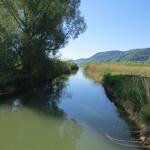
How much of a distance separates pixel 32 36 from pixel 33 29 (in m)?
0.65

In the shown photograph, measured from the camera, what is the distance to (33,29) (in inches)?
1011

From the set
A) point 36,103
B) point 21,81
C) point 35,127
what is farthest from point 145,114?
point 21,81

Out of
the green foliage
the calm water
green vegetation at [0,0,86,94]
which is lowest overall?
the calm water

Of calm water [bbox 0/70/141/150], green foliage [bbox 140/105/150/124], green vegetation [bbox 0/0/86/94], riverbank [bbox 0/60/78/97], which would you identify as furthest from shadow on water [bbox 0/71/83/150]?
green vegetation [bbox 0/0/86/94]

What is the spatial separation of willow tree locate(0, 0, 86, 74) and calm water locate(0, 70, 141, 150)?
6807 millimetres

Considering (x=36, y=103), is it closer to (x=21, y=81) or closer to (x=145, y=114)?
(x=21, y=81)

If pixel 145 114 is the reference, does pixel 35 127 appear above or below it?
below

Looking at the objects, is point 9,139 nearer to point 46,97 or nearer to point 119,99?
point 119,99

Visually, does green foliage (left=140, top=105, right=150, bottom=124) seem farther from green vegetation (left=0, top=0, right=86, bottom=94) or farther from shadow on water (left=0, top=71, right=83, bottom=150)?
green vegetation (left=0, top=0, right=86, bottom=94)

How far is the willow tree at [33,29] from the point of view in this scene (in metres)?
23.7

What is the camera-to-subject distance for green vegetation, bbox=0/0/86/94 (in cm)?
2344

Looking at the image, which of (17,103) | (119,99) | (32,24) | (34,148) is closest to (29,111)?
(17,103)

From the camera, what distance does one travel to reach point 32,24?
83.7 ft

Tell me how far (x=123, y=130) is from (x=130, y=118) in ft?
5.74
